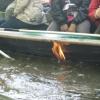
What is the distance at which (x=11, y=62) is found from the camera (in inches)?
256

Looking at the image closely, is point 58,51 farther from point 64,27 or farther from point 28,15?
point 28,15

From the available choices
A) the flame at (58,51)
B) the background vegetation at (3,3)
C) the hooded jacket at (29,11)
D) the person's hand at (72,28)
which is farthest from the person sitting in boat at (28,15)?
the background vegetation at (3,3)

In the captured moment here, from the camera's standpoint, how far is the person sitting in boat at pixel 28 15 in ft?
22.8

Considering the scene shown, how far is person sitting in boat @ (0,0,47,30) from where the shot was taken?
6945 millimetres

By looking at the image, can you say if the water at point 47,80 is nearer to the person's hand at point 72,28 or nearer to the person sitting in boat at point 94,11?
the person's hand at point 72,28

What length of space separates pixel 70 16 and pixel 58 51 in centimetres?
83

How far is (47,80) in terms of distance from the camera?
5.27 metres

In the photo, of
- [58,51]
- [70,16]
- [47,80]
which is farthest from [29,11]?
[47,80]

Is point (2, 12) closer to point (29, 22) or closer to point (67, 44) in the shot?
point (29, 22)

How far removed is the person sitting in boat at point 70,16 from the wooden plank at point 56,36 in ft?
1.75

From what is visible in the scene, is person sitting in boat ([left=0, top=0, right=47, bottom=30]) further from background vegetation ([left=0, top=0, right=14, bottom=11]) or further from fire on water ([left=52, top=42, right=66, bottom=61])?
background vegetation ([left=0, top=0, right=14, bottom=11])

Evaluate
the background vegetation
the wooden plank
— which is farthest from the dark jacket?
the background vegetation

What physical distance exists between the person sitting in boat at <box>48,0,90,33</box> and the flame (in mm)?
536

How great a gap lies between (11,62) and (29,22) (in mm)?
934
